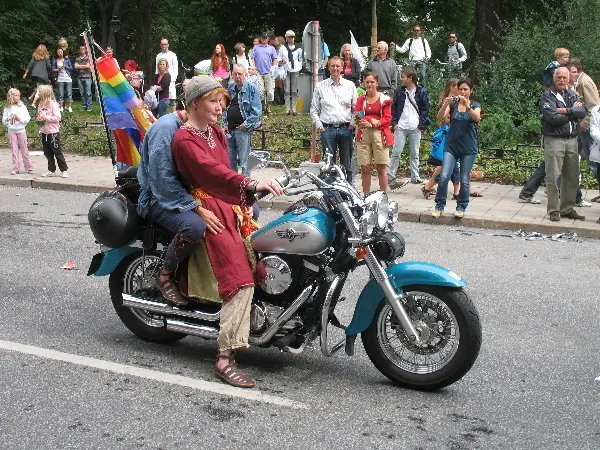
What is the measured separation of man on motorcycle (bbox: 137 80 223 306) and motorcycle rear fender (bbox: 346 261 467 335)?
942 mm

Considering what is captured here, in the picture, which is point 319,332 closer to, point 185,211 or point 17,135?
point 185,211

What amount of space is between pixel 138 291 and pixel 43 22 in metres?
33.9

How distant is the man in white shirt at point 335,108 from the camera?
1201 cm

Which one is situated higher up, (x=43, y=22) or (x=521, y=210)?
(x=43, y=22)

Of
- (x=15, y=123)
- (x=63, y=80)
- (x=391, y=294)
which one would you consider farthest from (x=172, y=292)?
(x=63, y=80)

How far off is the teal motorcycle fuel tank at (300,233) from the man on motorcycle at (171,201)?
31 centimetres

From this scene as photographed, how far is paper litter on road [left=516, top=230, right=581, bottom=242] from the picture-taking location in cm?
1030

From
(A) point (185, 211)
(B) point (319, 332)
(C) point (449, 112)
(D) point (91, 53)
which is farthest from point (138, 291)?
(C) point (449, 112)

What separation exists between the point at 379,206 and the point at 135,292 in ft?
5.93

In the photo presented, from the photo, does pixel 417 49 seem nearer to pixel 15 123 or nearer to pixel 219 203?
pixel 15 123

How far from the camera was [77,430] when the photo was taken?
4.80m

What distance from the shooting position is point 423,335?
17.1ft

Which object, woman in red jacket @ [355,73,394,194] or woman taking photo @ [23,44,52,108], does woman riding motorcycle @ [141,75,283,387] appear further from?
woman taking photo @ [23,44,52,108]

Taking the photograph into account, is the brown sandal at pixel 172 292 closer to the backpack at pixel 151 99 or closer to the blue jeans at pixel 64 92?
the backpack at pixel 151 99
